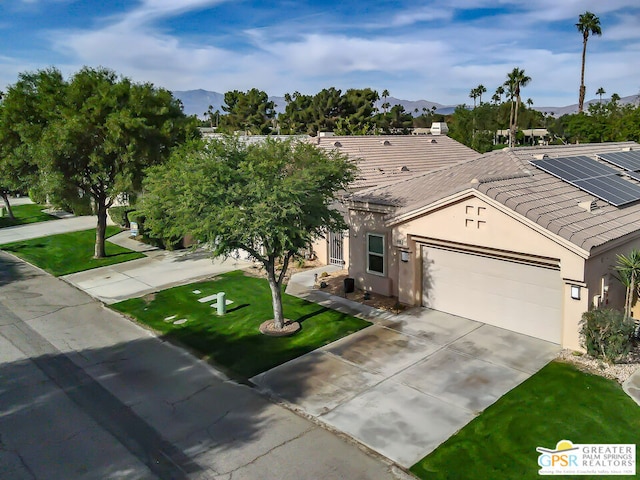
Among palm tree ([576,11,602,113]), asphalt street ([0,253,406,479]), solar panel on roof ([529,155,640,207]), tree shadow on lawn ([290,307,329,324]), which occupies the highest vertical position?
palm tree ([576,11,602,113])

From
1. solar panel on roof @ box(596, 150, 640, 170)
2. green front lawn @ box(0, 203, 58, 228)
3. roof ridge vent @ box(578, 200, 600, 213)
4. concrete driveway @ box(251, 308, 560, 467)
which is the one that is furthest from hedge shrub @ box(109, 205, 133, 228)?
solar panel on roof @ box(596, 150, 640, 170)

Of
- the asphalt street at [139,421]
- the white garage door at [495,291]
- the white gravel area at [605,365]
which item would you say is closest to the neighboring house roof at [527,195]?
the white garage door at [495,291]


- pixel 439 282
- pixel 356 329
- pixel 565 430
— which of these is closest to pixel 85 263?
pixel 356 329

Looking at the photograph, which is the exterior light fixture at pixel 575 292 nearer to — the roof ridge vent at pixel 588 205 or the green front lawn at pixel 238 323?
the roof ridge vent at pixel 588 205

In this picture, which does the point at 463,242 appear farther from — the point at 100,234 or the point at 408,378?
the point at 100,234

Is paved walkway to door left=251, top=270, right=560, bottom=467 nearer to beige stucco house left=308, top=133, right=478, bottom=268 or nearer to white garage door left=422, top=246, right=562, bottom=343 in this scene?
white garage door left=422, top=246, right=562, bottom=343

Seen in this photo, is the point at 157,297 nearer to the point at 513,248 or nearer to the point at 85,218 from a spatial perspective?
the point at 513,248
